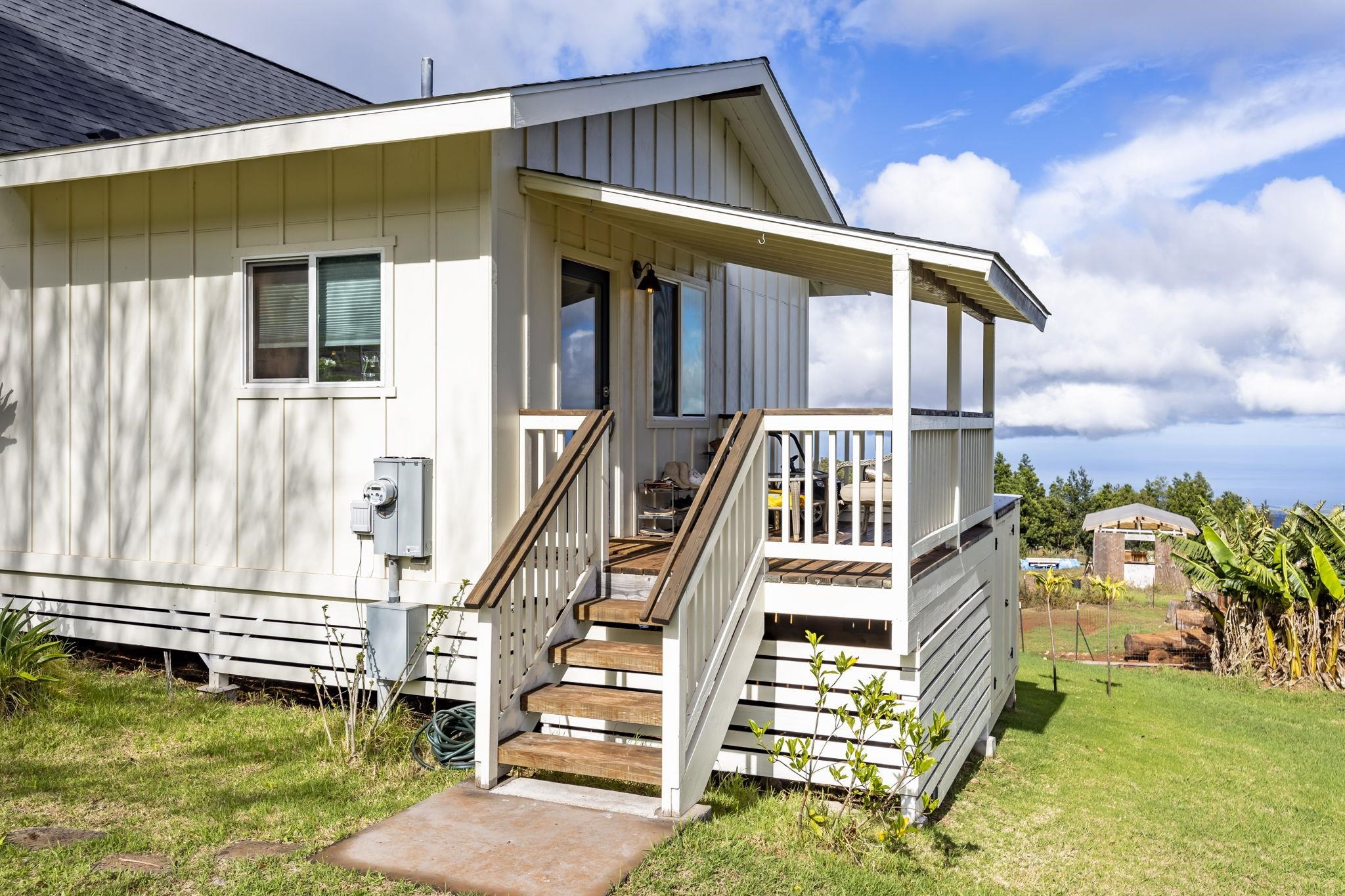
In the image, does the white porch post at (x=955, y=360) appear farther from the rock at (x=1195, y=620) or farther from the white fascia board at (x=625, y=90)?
the rock at (x=1195, y=620)

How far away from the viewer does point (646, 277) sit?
8.18 metres

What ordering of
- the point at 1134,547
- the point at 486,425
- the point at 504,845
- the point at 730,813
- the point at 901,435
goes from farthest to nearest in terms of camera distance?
1. the point at 1134,547
2. the point at 486,425
3. the point at 901,435
4. the point at 730,813
5. the point at 504,845

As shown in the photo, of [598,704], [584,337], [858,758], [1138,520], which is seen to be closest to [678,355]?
[584,337]

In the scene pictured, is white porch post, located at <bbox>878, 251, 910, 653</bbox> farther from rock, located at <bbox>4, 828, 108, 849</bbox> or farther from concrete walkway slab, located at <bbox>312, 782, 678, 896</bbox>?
rock, located at <bbox>4, 828, 108, 849</bbox>

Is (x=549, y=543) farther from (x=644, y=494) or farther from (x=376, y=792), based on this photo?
(x=644, y=494)

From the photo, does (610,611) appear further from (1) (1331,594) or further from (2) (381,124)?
(1) (1331,594)

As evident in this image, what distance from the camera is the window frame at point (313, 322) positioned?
6633 millimetres

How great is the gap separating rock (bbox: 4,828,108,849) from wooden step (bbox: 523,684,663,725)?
2.15m

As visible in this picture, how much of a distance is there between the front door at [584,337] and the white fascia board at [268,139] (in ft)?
4.92

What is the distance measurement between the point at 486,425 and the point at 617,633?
153 cm

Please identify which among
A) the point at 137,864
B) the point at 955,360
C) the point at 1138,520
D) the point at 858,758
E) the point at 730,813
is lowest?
the point at 1138,520

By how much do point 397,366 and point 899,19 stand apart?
778 centimetres

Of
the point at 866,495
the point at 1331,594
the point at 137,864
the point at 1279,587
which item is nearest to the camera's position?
the point at 137,864

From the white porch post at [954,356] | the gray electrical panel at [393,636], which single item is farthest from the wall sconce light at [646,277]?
the gray electrical panel at [393,636]
